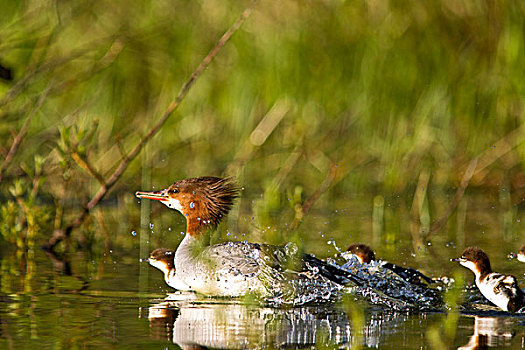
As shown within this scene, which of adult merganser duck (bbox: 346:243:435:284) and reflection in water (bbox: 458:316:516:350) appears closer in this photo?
reflection in water (bbox: 458:316:516:350)

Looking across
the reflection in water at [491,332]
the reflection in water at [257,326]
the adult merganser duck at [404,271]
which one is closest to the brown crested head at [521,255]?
the adult merganser duck at [404,271]

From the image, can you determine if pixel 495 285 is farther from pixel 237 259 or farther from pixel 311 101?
pixel 311 101

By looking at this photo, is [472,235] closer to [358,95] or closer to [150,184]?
[358,95]

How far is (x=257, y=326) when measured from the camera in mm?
4930

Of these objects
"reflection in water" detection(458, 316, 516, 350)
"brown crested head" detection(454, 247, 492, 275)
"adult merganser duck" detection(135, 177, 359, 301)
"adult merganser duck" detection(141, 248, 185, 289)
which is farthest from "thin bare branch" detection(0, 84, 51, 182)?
"reflection in water" detection(458, 316, 516, 350)

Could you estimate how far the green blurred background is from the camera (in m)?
9.75

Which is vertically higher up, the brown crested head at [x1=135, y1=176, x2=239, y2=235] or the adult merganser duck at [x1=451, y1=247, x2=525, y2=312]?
the brown crested head at [x1=135, y1=176, x2=239, y2=235]

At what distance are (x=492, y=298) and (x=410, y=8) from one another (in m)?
5.33

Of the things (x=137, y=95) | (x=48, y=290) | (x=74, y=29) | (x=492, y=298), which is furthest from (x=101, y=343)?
(x=137, y=95)

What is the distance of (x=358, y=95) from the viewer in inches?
413

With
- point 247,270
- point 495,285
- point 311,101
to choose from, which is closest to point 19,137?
point 247,270

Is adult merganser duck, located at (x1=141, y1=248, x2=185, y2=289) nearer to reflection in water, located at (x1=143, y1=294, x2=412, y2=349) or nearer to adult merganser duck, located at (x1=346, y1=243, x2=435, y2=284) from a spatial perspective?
reflection in water, located at (x1=143, y1=294, x2=412, y2=349)

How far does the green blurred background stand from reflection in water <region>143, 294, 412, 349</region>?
361cm

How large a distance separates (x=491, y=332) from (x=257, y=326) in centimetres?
118
